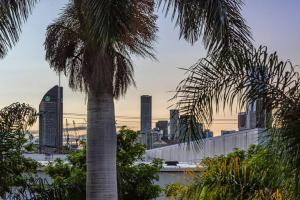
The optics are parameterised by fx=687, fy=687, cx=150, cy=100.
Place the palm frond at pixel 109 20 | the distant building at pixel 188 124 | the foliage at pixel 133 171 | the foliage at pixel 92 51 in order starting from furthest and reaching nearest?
the foliage at pixel 133 171
the foliage at pixel 92 51
the palm frond at pixel 109 20
the distant building at pixel 188 124

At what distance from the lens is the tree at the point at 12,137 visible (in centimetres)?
1307

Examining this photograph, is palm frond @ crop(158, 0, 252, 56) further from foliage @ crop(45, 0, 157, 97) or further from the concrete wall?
the concrete wall

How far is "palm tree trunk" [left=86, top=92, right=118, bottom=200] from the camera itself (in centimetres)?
1250

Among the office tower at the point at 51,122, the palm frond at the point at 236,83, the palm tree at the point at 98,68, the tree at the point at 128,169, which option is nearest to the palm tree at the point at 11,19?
the palm tree at the point at 98,68

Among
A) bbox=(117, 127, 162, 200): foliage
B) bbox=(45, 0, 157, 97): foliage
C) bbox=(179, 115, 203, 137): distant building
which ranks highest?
bbox=(45, 0, 157, 97): foliage

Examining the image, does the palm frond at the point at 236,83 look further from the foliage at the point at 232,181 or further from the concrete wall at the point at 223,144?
the concrete wall at the point at 223,144

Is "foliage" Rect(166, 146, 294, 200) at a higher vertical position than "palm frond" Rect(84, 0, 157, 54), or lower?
lower

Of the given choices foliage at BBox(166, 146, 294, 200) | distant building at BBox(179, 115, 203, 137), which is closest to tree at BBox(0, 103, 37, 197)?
foliage at BBox(166, 146, 294, 200)

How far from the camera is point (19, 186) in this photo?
621 inches

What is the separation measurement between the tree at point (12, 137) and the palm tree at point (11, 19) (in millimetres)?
2082

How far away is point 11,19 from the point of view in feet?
36.8

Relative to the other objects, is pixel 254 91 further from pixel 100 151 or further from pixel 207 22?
pixel 100 151

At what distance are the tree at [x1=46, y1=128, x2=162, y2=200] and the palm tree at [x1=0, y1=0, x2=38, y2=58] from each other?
7260 millimetres

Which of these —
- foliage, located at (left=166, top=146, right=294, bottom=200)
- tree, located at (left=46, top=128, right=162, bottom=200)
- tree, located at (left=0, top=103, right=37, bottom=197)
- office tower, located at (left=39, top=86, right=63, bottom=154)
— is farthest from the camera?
office tower, located at (left=39, top=86, right=63, bottom=154)
